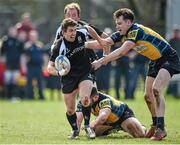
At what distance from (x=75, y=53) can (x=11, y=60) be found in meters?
13.3

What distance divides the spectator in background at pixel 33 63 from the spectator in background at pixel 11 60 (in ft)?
0.99

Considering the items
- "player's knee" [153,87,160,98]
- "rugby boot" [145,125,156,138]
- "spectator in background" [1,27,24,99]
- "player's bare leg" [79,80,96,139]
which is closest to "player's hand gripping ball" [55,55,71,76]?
"player's bare leg" [79,80,96,139]

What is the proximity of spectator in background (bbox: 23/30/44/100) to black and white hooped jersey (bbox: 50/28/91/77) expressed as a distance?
12659 mm

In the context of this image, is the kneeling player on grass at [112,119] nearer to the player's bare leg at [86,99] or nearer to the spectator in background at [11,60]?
the player's bare leg at [86,99]

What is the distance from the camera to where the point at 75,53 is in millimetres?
13383

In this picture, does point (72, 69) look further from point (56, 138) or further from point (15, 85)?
point (15, 85)

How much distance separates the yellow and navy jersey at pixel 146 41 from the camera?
524 inches

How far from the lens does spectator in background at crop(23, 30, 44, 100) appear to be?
26.1m

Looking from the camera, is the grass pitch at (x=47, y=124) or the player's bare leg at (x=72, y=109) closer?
the grass pitch at (x=47, y=124)

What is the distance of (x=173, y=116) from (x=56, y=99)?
866 centimetres

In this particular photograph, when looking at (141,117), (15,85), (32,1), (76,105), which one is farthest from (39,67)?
(76,105)

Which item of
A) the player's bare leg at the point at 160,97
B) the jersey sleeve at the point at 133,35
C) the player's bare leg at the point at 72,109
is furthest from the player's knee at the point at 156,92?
the player's bare leg at the point at 72,109

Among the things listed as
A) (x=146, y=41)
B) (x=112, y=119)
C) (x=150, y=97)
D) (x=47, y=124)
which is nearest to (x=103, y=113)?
(x=112, y=119)

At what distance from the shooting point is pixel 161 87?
13281mm
